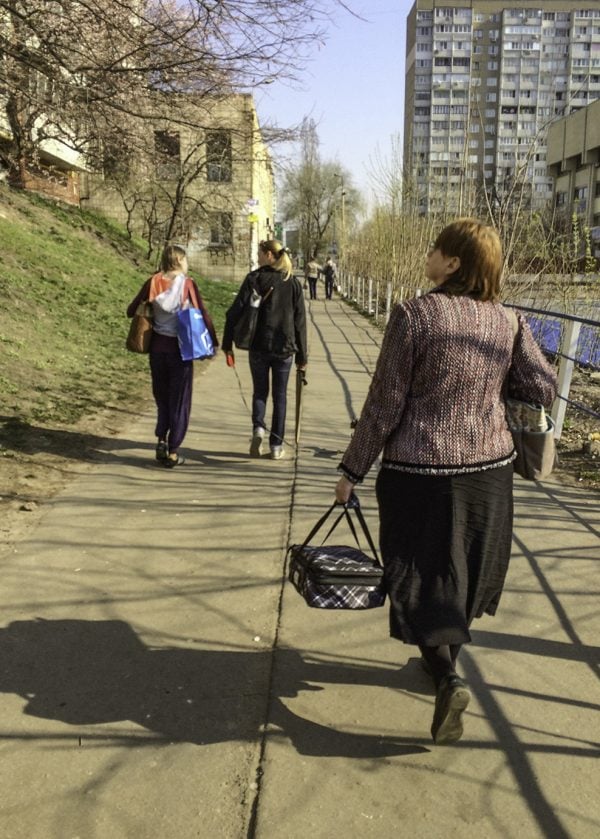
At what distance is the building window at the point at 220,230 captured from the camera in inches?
1382

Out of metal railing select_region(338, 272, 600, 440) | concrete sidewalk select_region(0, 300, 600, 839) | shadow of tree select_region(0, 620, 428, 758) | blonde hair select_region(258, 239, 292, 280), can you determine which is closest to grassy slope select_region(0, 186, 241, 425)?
blonde hair select_region(258, 239, 292, 280)

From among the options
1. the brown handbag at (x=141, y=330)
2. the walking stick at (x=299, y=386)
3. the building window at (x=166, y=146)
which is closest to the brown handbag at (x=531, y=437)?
the brown handbag at (x=141, y=330)

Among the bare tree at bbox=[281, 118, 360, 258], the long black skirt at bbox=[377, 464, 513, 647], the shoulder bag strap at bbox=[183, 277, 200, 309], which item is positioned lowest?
the long black skirt at bbox=[377, 464, 513, 647]

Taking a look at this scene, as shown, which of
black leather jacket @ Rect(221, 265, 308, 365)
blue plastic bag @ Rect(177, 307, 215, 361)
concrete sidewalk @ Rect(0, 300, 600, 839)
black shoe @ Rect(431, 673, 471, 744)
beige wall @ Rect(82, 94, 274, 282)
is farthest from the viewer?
beige wall @ Rect(82, 94, 274, 282)

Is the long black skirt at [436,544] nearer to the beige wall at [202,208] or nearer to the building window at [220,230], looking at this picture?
the beige wall at [202,208]

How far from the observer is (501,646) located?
3504mm

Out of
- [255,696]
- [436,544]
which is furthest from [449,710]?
[255,696]

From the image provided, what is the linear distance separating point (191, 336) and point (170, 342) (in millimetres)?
235

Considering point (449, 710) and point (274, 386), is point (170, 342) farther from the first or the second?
point (449, 710)

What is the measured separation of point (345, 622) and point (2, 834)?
181 cm

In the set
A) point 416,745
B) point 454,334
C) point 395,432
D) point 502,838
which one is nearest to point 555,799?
point 502,838

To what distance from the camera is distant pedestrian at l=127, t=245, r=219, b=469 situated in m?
6.24

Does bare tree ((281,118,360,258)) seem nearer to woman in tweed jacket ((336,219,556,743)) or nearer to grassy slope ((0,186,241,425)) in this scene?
grassy slope ((0,186,241,425))

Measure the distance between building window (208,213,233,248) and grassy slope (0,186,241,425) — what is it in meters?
13.0
